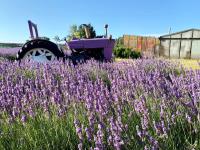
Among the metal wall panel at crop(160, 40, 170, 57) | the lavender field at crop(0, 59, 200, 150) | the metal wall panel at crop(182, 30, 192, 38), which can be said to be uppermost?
the lavender field at crop(0, 59, 200, 150)

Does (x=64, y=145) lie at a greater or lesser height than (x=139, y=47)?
greater

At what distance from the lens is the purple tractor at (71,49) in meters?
8.56

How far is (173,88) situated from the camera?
334 cm

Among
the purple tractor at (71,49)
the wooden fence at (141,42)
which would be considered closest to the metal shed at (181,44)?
the wooden fence at (141,42)

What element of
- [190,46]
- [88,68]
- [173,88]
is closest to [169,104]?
[173,88]

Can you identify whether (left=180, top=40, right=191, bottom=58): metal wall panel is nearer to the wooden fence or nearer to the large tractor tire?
the wooden fence

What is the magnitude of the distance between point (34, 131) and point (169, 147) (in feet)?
3.36

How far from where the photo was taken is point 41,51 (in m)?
8.62

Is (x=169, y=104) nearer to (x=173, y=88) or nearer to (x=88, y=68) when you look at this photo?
(x=173, y=88)

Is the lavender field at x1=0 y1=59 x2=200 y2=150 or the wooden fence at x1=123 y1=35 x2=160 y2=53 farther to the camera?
the wooden fence at x1=123 y1=35 x2=160 y2=53

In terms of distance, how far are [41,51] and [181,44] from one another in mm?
27565

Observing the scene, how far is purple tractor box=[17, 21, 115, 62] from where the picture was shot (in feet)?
28.1

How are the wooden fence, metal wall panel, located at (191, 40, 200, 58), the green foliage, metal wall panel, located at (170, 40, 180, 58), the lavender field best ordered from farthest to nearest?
the wooden fence → metal wall panel, located at (170, 40, 180, 58) → metal wall panel, located at (191, 40, 200, 58) → the green foliage → the lavender field

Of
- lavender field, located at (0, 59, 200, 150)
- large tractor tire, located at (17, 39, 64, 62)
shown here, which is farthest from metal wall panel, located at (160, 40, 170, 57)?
lavender field, located at (0, 59, 200, 150)
